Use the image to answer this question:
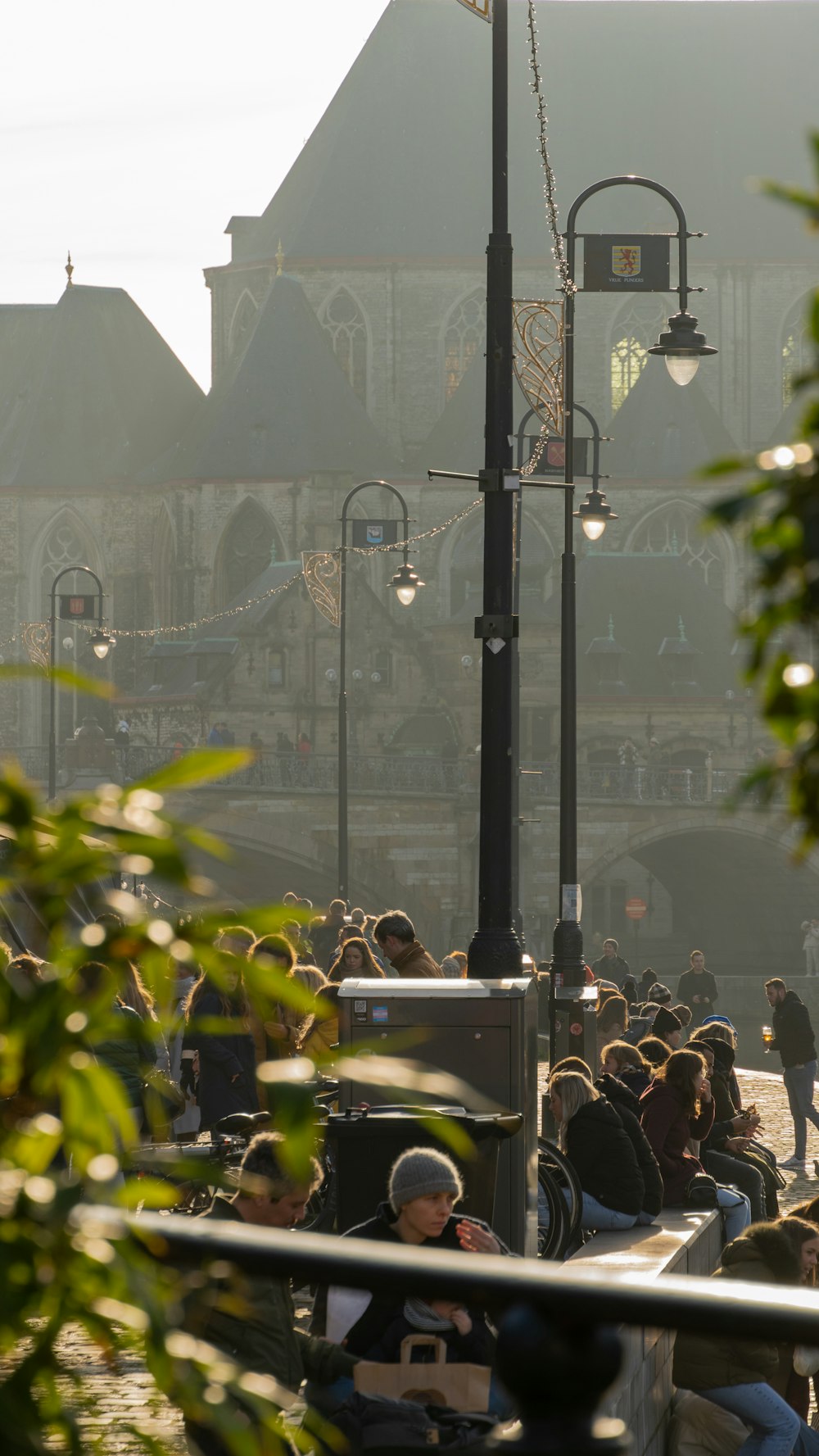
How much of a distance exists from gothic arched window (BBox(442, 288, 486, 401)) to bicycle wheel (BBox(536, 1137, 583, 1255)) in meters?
58.5

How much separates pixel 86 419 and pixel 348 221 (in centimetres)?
989

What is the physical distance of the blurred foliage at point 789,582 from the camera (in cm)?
135

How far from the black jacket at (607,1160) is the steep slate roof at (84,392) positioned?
57.3 m

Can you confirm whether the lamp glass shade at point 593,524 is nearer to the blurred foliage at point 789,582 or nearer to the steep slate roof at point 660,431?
the blurred foliage at point 789,582

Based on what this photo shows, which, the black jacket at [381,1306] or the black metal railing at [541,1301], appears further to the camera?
the black jacket at [381,1306]

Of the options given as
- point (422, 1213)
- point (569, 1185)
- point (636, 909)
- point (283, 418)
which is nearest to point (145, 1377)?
point (422, 1213)

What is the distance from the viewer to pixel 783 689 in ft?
4.61

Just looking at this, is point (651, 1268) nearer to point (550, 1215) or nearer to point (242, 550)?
point (550, 1215)

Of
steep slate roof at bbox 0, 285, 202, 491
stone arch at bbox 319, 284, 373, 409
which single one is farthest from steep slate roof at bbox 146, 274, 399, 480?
steep slate roof at bbox 0, 285, 202, 491

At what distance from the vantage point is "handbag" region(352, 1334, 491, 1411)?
489 centimetres

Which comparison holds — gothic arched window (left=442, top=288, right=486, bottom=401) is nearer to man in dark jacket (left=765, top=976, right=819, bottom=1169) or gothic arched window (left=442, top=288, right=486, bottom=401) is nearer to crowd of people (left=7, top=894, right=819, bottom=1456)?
man in dark jacket (left=765, top=976, right=819, bottom=1169)

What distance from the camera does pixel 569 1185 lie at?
864 centimetres

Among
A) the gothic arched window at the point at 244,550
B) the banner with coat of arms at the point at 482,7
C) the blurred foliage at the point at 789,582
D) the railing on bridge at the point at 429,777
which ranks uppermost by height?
the gothic arched window at the point at 244,550

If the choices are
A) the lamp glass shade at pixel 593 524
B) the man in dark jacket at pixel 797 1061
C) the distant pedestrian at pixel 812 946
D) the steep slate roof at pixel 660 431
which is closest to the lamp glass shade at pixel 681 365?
the lamp glass shade at pixel 593 524
